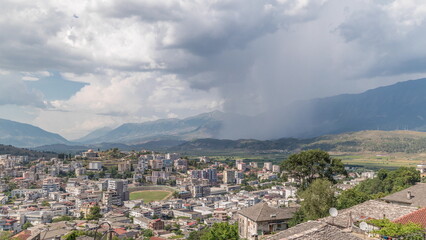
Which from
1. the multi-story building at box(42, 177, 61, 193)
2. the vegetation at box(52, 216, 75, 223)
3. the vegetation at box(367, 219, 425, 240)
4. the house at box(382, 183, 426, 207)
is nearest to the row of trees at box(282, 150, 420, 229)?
the house at box(382, 183, 426, 207)

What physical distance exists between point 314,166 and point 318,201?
6.88m

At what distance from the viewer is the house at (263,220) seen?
2159 cm

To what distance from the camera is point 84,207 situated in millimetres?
69562

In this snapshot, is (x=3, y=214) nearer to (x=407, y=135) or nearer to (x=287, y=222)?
(x=287, y=222)

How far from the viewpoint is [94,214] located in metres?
64.3

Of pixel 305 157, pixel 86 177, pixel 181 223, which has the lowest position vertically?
pixel 181 223

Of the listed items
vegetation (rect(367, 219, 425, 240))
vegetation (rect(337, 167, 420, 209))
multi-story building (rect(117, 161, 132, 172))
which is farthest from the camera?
multi-story building (rect(117, 161, 132, 172))

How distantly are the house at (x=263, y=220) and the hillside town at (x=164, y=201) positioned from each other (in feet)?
0.22

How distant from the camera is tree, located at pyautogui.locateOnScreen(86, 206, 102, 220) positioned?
62.7 metres

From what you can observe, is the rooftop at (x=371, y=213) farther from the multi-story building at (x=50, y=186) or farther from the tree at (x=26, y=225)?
the multi-story building at (x=50, y=186)

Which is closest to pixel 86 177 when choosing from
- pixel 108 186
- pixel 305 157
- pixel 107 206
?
pixel 108 186

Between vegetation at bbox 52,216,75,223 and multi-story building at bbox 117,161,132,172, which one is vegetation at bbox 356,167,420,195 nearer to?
→ vegetation at bbox 52,216,75,223

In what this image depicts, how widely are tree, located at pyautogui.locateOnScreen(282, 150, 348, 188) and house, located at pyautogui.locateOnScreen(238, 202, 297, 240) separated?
3908 mm

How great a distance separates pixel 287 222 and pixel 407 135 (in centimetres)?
19022
